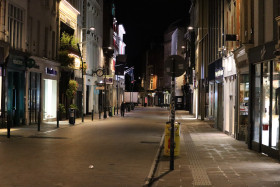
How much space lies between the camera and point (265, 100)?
1443cm

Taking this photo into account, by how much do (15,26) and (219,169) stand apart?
19271 mm

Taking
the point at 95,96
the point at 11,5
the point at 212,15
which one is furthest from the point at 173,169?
the point at 95,96

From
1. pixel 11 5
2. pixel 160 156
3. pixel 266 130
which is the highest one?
pixel 11 5

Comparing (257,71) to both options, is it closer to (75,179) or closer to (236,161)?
(236,161)

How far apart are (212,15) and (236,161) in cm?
2079

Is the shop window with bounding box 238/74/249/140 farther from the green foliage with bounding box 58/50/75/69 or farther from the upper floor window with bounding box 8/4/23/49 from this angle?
the green foliage with bounding box 58/50/75/69

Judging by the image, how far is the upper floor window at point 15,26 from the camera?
25.8m

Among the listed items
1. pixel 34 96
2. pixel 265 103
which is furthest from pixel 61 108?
pixel 265 103

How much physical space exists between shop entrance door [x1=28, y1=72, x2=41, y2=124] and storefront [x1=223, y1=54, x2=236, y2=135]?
13.4m

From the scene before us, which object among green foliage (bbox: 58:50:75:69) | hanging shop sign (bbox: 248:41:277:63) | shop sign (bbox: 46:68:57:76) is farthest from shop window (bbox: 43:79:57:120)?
hanging shop sign (bbox: 248:41:277:63)

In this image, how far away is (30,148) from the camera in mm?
15508

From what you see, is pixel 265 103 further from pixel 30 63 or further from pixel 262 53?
pixel 30 63

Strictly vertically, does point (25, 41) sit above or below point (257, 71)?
above

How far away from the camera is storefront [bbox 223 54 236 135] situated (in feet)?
67.4
